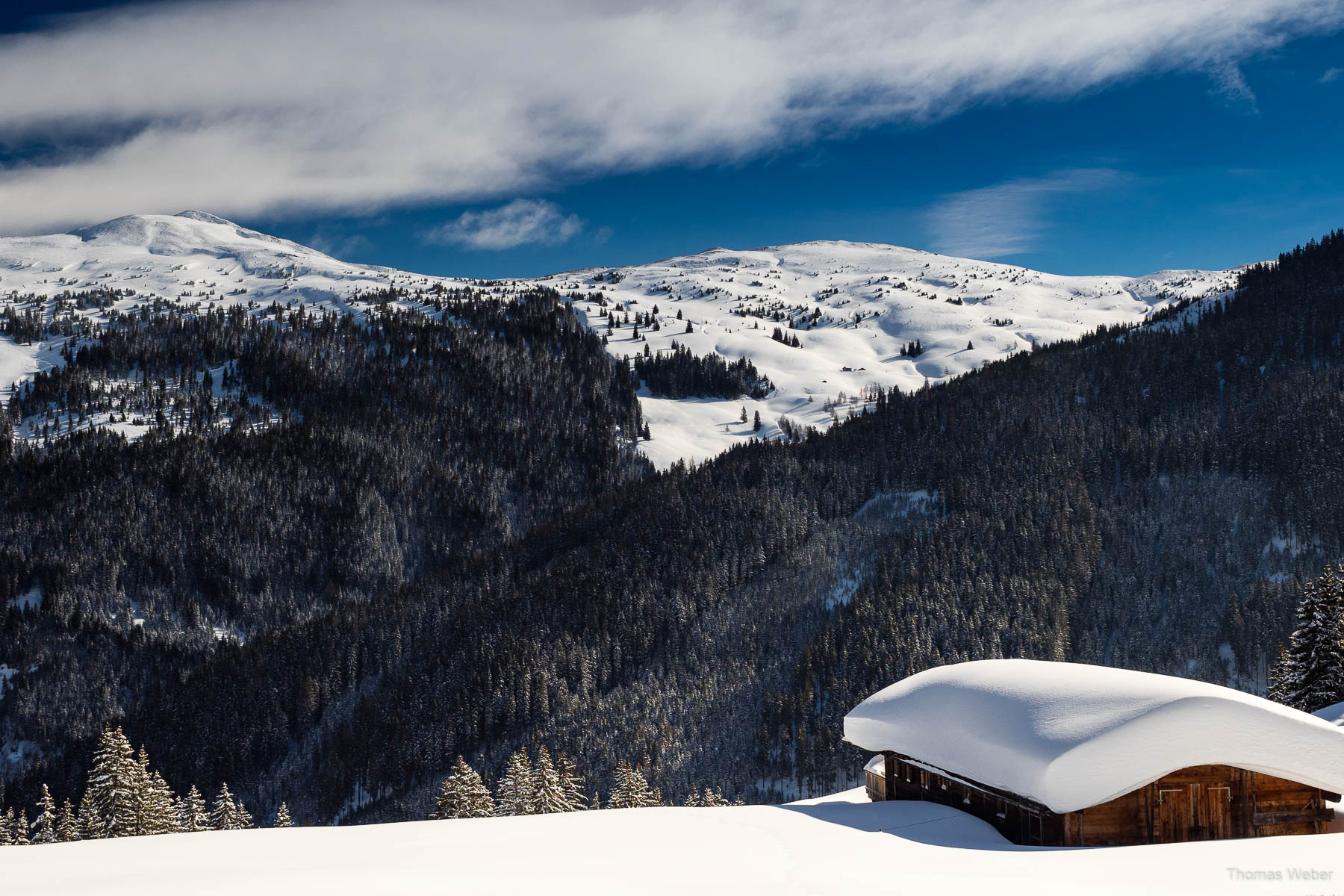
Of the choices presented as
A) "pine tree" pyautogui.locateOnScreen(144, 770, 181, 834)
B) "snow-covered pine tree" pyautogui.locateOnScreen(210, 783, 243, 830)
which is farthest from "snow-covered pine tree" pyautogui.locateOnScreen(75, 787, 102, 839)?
"snow-covered pine tree" pyautogui.locateOnScreen(210, 783, 243, 830)

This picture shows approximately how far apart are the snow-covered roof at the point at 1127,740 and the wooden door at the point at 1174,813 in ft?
2.95

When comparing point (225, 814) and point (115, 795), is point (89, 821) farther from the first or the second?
point (225, 814)

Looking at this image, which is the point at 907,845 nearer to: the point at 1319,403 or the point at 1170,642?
the point at 1170,642

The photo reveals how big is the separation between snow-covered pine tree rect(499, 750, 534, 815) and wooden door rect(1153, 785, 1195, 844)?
36619mm

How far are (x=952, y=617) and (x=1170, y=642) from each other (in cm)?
3208

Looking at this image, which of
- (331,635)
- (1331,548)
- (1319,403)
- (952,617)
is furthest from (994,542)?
(331,635)

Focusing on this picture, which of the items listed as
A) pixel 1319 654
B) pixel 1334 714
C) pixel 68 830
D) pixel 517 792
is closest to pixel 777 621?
pixel 517 792

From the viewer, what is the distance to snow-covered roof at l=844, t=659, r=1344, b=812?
25953 mm

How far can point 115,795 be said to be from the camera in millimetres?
51906

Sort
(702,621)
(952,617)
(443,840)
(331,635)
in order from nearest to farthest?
(443,840), (952,617), (702,621), (331,635)

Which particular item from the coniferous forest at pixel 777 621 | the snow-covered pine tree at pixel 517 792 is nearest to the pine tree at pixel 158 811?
the snow-covered pine tree at pixel 517 792

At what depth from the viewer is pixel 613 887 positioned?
56.9 ft

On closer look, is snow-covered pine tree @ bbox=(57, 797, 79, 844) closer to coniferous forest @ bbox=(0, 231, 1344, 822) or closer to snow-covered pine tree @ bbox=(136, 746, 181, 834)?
snow-covered pine tree @ bbox=(136, 746, 181, 834)

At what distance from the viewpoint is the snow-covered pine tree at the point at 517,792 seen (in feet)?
179
